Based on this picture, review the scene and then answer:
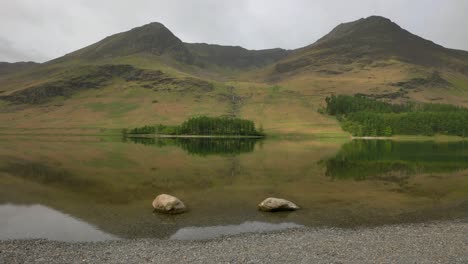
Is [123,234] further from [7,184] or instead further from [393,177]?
[393,177]

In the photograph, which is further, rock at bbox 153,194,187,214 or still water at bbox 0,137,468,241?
rock at bbox 153,194,187,214

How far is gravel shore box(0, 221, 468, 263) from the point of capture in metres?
26.6

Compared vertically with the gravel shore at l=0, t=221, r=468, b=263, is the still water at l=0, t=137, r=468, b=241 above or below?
below

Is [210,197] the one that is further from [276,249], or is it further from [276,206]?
[276,249]

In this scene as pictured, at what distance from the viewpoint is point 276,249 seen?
95.8 ft

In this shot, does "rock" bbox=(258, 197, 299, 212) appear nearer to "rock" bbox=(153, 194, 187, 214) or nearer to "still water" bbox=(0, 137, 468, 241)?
"still water" bbox=(0, 137, 468, 241)

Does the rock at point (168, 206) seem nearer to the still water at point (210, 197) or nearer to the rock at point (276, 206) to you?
the still water at point (210, 197)

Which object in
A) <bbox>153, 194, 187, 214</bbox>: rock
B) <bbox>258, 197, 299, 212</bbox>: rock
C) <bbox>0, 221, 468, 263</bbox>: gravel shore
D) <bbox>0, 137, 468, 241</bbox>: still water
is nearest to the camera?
<bbox>0, 221, 468, 263</bbox>: gravel shore

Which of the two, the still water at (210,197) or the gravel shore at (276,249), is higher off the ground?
the gravel shore at (276,249)

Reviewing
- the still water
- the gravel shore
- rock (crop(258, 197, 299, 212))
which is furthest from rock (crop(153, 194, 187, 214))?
the gravel shore

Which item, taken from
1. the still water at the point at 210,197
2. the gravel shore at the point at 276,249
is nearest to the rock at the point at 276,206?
the still water at the point at 210,197

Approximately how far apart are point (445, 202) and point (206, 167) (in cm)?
5113

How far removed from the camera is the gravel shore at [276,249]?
26594 mm

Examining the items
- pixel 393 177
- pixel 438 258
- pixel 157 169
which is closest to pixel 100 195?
pixel 157 169
